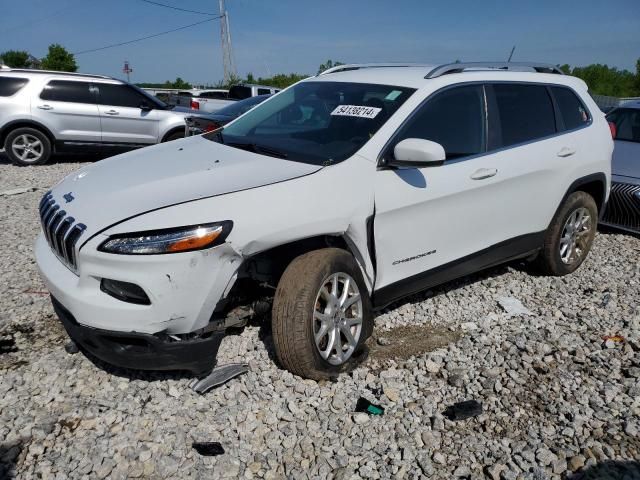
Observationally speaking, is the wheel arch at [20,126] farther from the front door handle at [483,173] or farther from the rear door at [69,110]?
the front door handle at [483,173]

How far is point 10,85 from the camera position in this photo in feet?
32.8

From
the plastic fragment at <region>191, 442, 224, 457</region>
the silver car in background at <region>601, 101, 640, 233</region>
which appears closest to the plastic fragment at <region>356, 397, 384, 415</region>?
the plastic fragment at <region>191, 442, 224, 457</region>

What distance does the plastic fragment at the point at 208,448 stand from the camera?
8.75 ft

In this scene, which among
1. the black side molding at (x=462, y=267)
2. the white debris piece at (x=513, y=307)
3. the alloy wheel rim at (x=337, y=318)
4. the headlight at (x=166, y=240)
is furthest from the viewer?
the white debris piece at (x=513, y=307)

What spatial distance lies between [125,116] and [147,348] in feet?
29.7

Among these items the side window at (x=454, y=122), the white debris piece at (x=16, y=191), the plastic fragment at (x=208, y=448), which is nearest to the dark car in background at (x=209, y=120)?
the white debris piece at (x=16, y=191)

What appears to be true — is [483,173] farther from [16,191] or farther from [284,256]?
[16,191]

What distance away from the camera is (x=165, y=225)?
2645 mm

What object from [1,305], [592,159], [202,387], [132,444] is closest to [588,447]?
[202,387]

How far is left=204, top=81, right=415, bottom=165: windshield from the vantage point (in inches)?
134

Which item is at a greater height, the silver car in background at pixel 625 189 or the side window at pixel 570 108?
the side window at pixel 570 108

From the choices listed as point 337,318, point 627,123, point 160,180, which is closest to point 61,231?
point 160,180

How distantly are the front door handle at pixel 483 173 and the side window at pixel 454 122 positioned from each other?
0.14 m

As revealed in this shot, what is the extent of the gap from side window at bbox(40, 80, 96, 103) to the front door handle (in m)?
8.89
